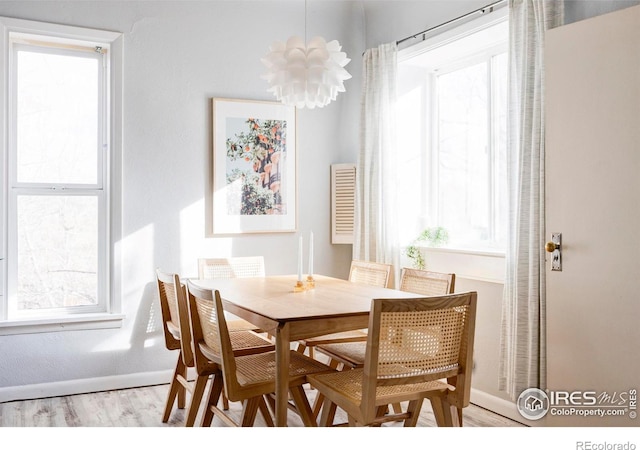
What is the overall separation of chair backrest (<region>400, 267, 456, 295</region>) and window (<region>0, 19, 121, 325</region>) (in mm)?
1902

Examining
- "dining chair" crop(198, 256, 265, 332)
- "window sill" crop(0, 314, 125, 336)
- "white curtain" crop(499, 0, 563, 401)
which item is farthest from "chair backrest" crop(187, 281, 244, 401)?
"white curtain" crop(499, 0, 563, 401)

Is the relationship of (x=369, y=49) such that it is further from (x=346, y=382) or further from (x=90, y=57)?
(x=346, y=382)

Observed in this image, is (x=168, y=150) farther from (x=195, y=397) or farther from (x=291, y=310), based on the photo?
(x=291, y=310)

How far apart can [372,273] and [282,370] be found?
4.42 feet

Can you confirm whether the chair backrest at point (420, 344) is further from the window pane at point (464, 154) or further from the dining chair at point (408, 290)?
the window pane at point (464, 154)

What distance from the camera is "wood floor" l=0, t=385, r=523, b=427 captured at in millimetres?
3225

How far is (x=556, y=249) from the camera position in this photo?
2811 millimetres

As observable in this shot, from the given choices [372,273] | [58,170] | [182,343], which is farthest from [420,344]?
[58,170]

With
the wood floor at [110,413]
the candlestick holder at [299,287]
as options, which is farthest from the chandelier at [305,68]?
the wood floor at [110,413]

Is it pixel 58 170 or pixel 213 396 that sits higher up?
pixel 58 170

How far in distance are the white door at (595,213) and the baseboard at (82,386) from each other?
246 cm

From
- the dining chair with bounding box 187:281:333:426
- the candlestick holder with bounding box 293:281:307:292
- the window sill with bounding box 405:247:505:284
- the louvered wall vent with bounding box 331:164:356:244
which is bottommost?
the dining chair with bounding box 187:281:333:426

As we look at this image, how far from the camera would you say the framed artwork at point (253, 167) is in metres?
4.20

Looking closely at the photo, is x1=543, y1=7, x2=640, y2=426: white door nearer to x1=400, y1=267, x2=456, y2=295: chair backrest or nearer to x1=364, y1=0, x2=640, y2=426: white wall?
x1=364, y1=0, x2=640, y2=426: white wall
